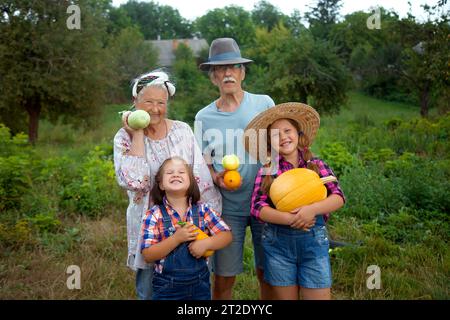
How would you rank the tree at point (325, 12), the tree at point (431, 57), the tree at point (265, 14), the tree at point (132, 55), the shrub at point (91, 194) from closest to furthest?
the shrub at point (91, 194) < the tree at point (431, 57) < the tree at point (132, 55) < the tree at point (325, 12) < the tree at point (265, 14)

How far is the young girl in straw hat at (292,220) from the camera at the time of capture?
2662mm

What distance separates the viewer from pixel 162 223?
262 cm

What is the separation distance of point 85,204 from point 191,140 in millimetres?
3607

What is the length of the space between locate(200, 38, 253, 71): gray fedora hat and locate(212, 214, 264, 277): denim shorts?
110 cm

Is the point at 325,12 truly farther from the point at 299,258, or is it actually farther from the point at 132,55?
the point at 299,258

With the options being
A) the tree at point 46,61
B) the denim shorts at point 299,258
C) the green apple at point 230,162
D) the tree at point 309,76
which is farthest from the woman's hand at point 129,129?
the tree at point 309,76

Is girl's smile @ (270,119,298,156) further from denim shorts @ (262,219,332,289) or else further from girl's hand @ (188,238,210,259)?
girl's hand @ (188,238,210,259)

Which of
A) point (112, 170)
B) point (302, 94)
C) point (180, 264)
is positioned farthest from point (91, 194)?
point (302, 94)

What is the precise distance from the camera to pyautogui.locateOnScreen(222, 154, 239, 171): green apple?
9.44 ft

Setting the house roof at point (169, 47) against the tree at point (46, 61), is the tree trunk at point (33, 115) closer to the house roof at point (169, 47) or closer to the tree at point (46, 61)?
the tree at point (46, 61)

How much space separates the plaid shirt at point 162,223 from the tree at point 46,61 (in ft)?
41.1

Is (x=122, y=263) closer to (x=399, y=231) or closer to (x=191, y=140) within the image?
(x=191, y=140)

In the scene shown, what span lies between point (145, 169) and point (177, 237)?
442 millimetres

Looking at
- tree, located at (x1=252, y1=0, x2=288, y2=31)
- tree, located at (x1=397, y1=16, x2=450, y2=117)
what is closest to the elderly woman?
tree, located at (x1=397, y1=16, x2=450, y2=117)
